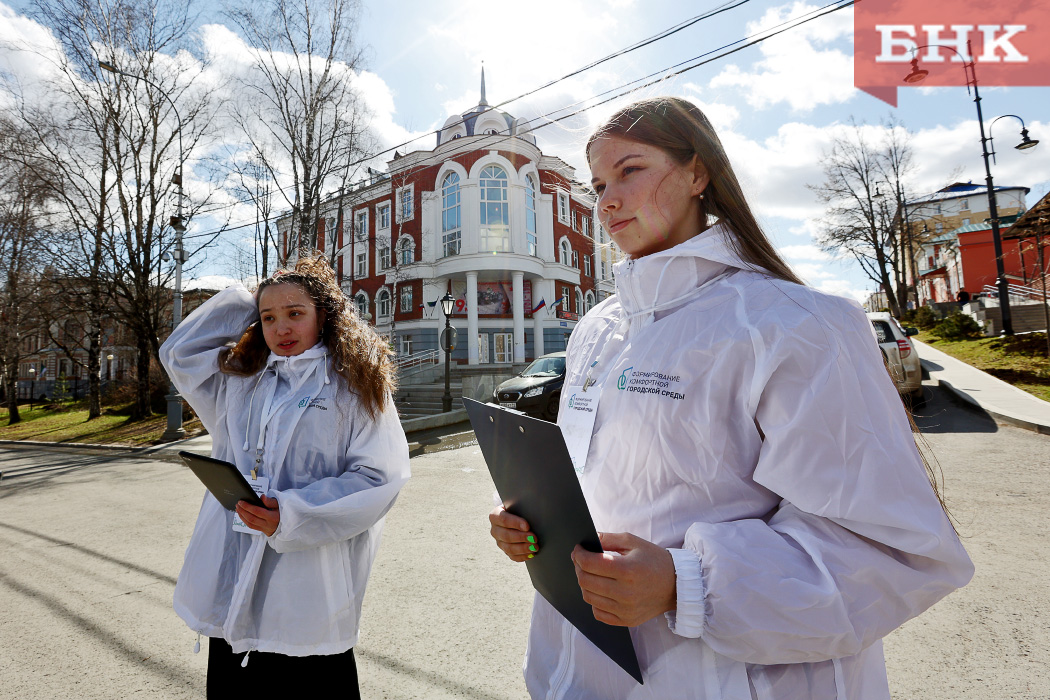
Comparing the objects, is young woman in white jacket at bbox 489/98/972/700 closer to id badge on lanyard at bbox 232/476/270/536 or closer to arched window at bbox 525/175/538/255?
id badge on lanyard at bbox 232/476/270/536

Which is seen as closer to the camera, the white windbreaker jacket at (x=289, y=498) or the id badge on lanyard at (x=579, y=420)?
the id badge on lanyard at (x=579, y=420)

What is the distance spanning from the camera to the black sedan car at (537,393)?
42.0 feet

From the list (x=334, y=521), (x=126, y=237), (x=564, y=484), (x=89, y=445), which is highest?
(x=126, y=237)

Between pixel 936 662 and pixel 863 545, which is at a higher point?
pixel 863 545

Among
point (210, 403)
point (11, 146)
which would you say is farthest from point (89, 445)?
point (210, 403)

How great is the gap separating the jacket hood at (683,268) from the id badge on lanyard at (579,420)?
256 millimetres

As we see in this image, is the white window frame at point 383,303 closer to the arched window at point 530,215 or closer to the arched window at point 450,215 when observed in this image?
the arched window at point 450,215

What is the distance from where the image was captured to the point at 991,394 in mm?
10578

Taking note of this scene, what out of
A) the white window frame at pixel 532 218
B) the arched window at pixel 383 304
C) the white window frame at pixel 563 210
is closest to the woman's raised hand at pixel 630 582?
the white window frame at pixel 532 218

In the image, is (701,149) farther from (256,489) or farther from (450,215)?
(450,215)

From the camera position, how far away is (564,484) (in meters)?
0.96

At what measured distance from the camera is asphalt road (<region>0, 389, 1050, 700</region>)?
2.80m

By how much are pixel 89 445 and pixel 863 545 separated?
20.7 metres

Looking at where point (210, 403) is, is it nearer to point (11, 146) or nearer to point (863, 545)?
point (863, 545)
